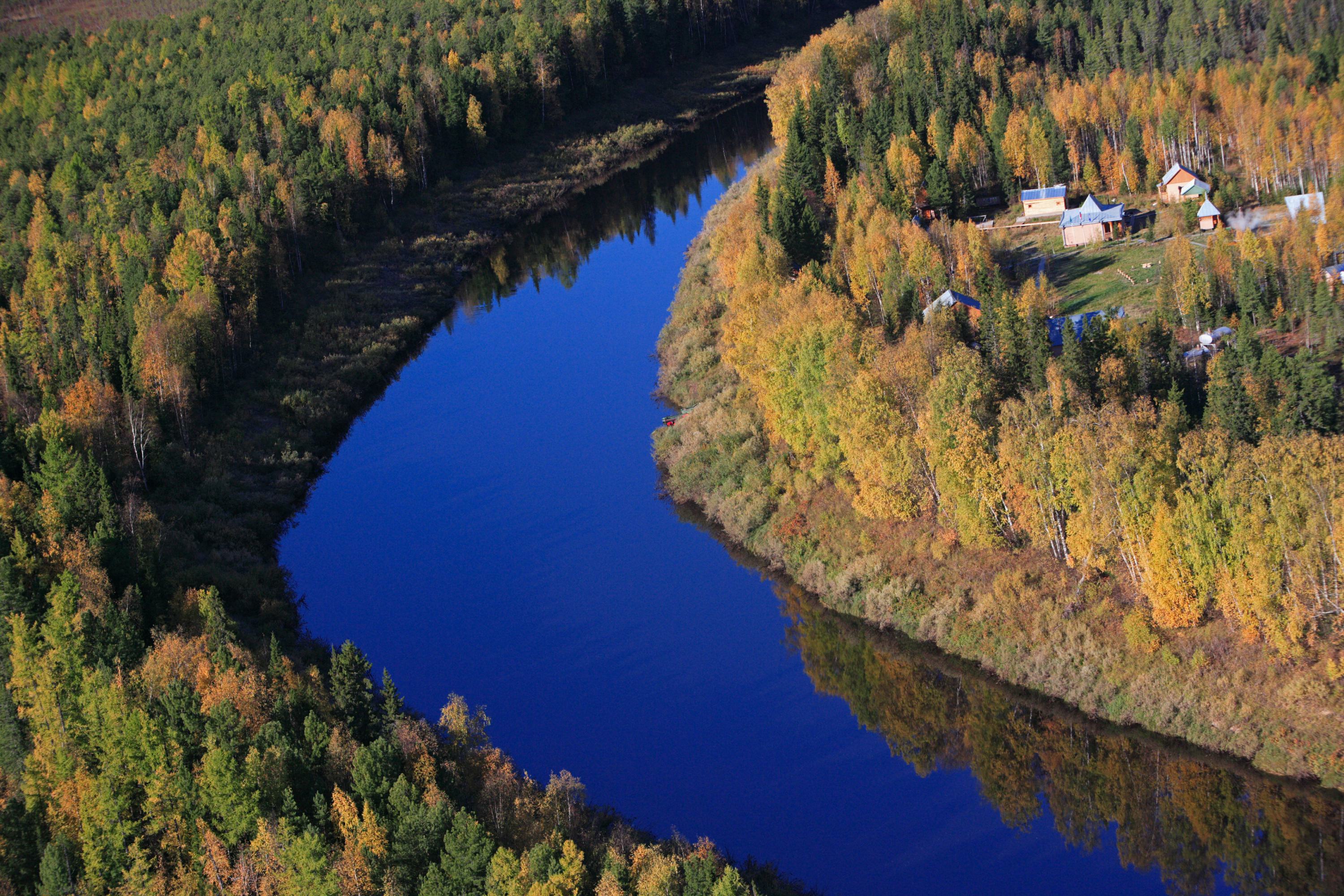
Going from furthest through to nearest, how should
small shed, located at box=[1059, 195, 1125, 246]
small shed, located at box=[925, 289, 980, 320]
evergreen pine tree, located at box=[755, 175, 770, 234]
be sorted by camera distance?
1. small shed, located at box=[1059, 195, 1125, 246]
2. evergreen pine tree, located at box=[755, 175, 770, 234]
3. small shed, located at box=[925, 289, 980, 320]

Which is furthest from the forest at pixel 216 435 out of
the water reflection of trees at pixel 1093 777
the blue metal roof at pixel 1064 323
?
the blue metal roof at pixel 1064 323

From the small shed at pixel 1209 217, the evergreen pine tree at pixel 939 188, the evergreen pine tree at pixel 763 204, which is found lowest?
the small shed at pixel 1209 217

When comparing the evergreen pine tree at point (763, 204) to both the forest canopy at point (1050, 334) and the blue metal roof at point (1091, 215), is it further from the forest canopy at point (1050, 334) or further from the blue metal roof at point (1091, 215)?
the blue metal roof at point (1091, 215)

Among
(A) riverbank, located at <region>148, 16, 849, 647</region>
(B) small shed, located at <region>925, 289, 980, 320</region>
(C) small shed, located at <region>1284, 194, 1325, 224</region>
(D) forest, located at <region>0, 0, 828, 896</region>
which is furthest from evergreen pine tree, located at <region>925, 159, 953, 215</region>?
(D) forest, located at <region>0, 0, 828, 896</region>

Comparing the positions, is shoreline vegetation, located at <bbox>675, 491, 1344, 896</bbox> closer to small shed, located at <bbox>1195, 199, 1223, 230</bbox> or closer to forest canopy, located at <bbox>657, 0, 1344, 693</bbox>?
forest canopy, located at <bbox>657, 0, 1344, 693</bbox>

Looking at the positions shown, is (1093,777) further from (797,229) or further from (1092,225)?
(1092,225)

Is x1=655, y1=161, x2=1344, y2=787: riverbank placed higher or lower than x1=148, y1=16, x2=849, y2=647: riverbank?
lower

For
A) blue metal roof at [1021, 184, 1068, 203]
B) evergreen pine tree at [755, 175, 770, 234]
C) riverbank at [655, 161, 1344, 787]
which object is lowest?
riverbank at [655, 161, 1344, 787]
